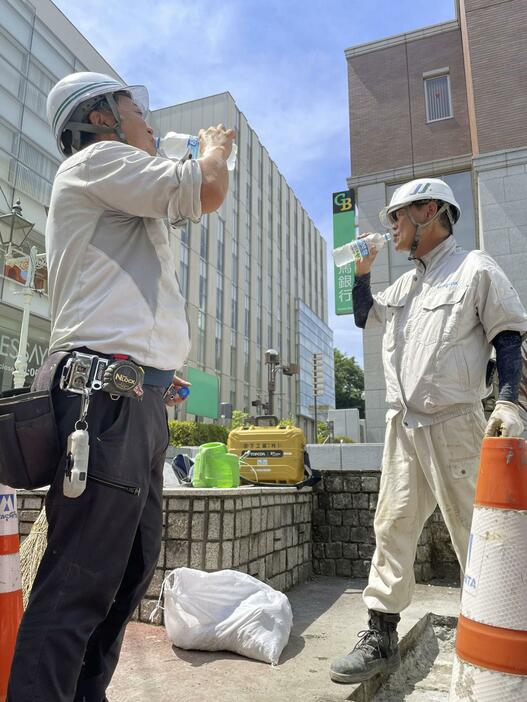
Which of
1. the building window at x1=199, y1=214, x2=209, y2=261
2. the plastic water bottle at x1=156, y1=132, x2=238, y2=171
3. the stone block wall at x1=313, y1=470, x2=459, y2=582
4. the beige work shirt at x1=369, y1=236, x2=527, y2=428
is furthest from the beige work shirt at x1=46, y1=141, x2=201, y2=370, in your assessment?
the building window at x1=199, y1=214, x2=209, y2=261

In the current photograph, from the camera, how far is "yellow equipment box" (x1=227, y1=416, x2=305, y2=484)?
528 centimetres

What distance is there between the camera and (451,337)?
2.62 m

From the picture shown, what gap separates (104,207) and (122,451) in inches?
29.9

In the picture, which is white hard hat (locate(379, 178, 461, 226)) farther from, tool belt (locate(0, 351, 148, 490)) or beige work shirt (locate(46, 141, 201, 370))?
tool belt (locate(0, 351, 148, 490))

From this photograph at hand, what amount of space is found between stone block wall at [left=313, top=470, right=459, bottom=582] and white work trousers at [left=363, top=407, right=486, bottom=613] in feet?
8.12

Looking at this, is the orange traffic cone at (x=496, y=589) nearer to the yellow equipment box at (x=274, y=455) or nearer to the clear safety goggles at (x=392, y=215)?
the clear safety goggles at (x=392, y=215)

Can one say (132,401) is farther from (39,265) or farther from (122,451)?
(39,265)

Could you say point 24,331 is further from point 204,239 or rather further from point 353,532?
point 204,239

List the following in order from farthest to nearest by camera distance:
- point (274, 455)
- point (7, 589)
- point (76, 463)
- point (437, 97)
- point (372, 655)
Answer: point (437, 97) < point (274, 455) < point (372, 655) < point (7, 589) < point (76, 463)

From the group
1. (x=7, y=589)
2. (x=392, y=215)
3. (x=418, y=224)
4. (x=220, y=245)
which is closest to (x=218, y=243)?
(x=220, y=245)

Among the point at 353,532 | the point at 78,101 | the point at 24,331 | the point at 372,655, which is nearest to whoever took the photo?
the point at 78,101

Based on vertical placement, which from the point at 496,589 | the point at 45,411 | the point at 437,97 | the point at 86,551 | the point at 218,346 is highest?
the point at 437,97

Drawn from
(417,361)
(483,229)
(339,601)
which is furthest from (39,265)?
(417,361)

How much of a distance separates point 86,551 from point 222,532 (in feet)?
7.16
